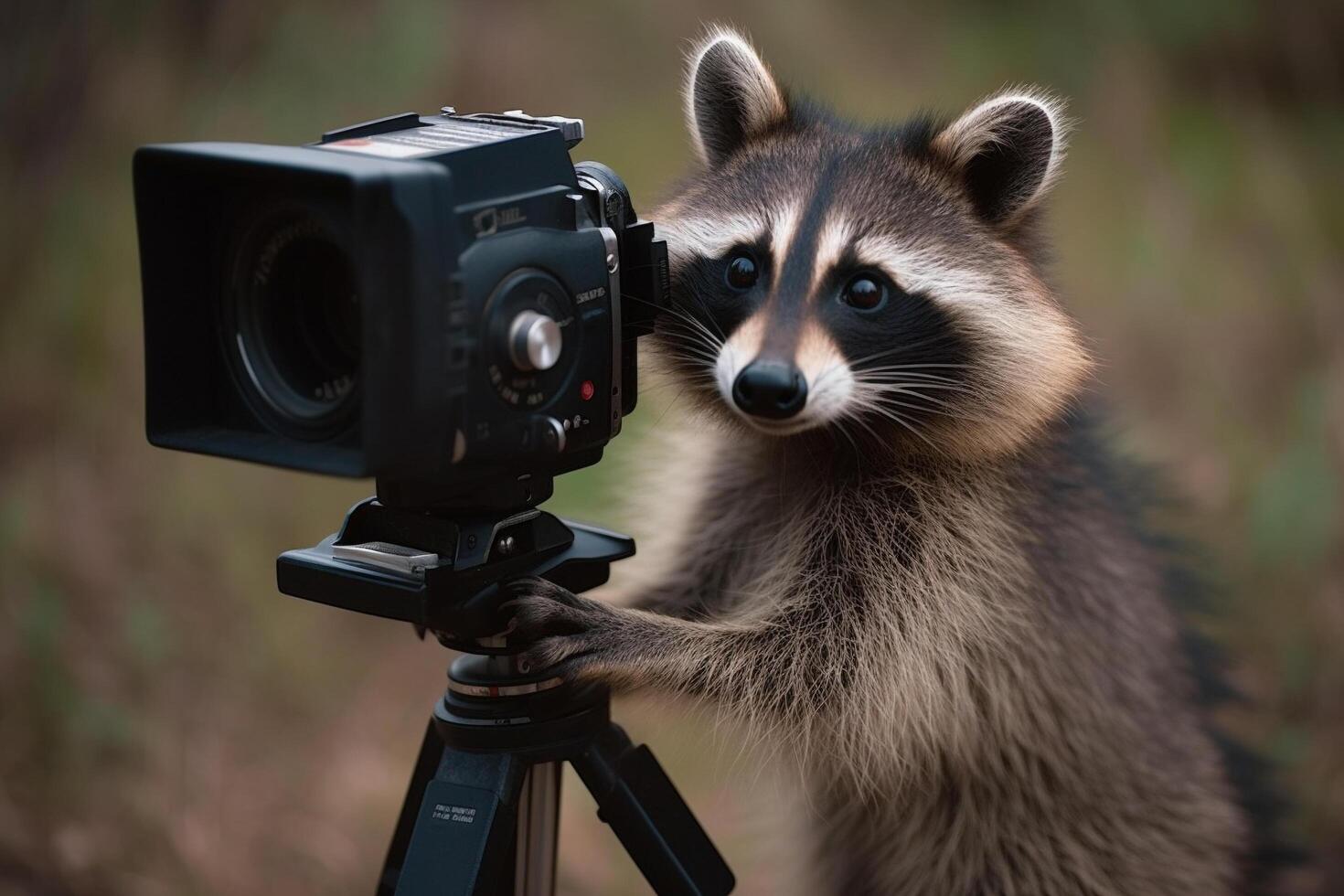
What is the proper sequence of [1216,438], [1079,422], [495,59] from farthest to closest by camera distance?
[495,59], [1216,438], [1079,422]

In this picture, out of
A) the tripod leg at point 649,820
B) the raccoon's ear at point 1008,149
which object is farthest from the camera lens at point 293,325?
the raccoon's ear at point 1008,149

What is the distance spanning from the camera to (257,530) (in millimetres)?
3971

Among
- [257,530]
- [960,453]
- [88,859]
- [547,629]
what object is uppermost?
[960,453]

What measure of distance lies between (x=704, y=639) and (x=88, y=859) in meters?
1.92

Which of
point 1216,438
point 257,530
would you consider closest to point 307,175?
point 257,530

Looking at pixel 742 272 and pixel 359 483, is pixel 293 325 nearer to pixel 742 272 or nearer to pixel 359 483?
pixel 742 272

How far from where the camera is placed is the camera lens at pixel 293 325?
66.6 inches

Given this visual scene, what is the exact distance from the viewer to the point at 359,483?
14.3 ft

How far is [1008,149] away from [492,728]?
3.85ft

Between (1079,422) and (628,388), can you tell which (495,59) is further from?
(628,388)

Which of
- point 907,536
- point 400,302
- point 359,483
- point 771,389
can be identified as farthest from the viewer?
point 359,483

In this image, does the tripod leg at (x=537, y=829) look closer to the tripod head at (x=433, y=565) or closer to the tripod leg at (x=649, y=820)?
the tripod leg at (x=649, y=820)

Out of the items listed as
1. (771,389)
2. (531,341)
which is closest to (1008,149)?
(771,389)

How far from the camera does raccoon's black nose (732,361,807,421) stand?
1836mm
